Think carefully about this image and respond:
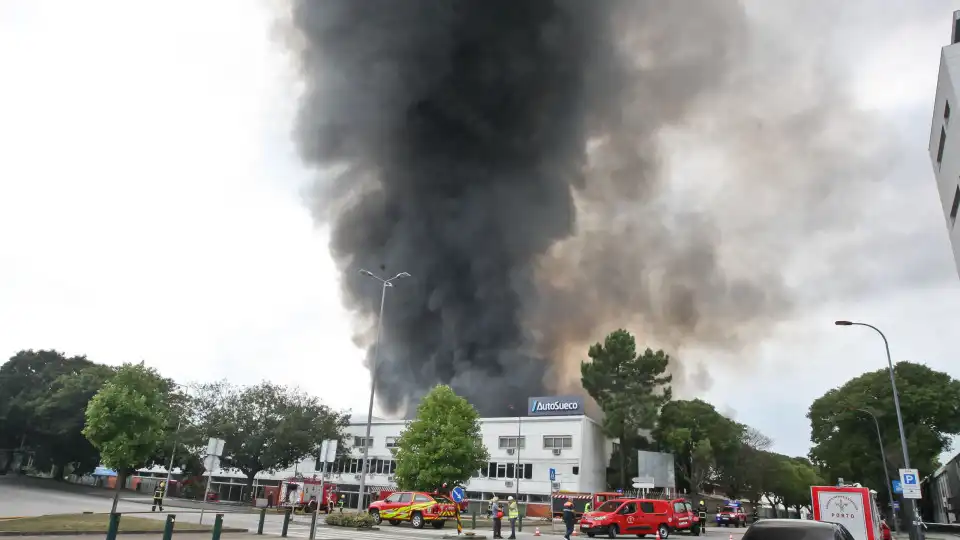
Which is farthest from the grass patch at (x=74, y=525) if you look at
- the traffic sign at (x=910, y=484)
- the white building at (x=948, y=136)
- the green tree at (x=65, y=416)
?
the white building at (x=948, y=136)

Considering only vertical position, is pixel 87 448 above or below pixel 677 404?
below

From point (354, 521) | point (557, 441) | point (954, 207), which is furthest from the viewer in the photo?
point (557, 441)

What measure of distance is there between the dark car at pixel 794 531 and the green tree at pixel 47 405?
72.2 meters

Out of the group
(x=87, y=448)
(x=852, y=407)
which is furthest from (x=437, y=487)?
(x=87, y=448)

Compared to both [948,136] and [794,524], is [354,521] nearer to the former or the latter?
[794,524]

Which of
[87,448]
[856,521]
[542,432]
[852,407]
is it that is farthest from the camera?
[87,448]

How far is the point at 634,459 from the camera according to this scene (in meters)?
63.8

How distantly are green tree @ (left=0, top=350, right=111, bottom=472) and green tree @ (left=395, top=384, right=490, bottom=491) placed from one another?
4109cm

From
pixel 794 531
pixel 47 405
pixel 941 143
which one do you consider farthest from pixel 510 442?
pixel 794 531

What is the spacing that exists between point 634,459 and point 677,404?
439 inches

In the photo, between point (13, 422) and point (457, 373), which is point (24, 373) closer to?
point (13, 422)

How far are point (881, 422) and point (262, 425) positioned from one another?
63.1m

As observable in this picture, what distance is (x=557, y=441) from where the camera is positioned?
60.7 m

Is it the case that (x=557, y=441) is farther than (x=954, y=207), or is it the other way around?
(x=557, y=441)
